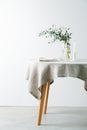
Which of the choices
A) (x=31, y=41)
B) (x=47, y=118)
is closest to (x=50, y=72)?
(x=47, y=118)

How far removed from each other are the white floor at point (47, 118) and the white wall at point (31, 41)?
20cm

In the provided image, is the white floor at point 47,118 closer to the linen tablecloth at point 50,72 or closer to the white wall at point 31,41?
the white wall at point 31,41

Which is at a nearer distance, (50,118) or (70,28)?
(50,118)

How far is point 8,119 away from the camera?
9.85 feet

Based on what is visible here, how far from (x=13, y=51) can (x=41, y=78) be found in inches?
49.4

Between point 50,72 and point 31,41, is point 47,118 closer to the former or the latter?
point 50,72

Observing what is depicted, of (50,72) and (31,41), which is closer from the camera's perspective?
(50,72)

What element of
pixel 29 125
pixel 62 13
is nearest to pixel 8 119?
pixel 29 125

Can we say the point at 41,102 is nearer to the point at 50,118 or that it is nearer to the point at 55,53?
the point at 50,118

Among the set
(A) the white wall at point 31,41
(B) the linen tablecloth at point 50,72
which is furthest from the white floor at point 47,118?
(B) the linen tablecloth at point 50,72

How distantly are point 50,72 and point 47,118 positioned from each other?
2.37 feet

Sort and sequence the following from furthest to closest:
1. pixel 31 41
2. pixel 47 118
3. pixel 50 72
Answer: pixel 31 41, pixel 47 118, pixel 50 72

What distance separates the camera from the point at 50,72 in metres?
2.59

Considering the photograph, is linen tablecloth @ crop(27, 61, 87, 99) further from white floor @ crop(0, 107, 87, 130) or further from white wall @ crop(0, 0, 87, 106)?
white wall @ crop(0, 0, 87, 106)
